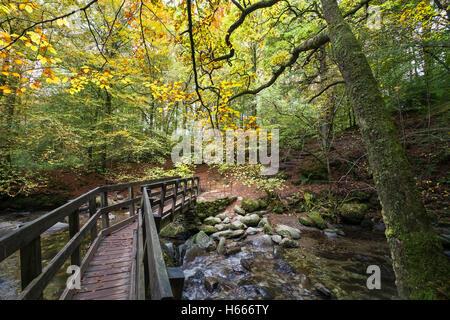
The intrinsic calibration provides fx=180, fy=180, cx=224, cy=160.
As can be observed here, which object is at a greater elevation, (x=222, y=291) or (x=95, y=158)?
(x=95, y=158)

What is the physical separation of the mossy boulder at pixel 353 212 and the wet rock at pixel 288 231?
2.41 meters

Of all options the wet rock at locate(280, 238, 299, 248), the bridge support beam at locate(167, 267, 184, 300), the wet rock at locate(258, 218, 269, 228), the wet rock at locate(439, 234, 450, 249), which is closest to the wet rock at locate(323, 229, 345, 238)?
the wet rock at locate(280, 238, 299, 248)

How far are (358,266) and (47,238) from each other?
35.9 feet

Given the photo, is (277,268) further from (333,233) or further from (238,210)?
(238,210)

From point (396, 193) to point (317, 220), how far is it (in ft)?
22.2

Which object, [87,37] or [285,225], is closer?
[285,225]

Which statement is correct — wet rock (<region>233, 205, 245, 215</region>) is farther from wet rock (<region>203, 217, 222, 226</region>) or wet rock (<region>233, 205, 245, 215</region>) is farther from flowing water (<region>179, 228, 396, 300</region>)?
flowing water (<region>179, 228, 396, 300</region>)

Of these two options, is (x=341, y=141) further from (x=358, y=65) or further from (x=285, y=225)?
(x=358, y=65)

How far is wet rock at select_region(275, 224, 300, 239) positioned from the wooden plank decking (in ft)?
18.5

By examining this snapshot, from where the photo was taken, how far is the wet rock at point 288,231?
714 cm

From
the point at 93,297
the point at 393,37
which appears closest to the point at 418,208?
the point at 393,37

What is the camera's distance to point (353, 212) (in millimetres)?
7852

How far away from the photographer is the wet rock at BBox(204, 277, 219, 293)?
4667 mm

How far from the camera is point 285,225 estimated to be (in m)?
8.04
